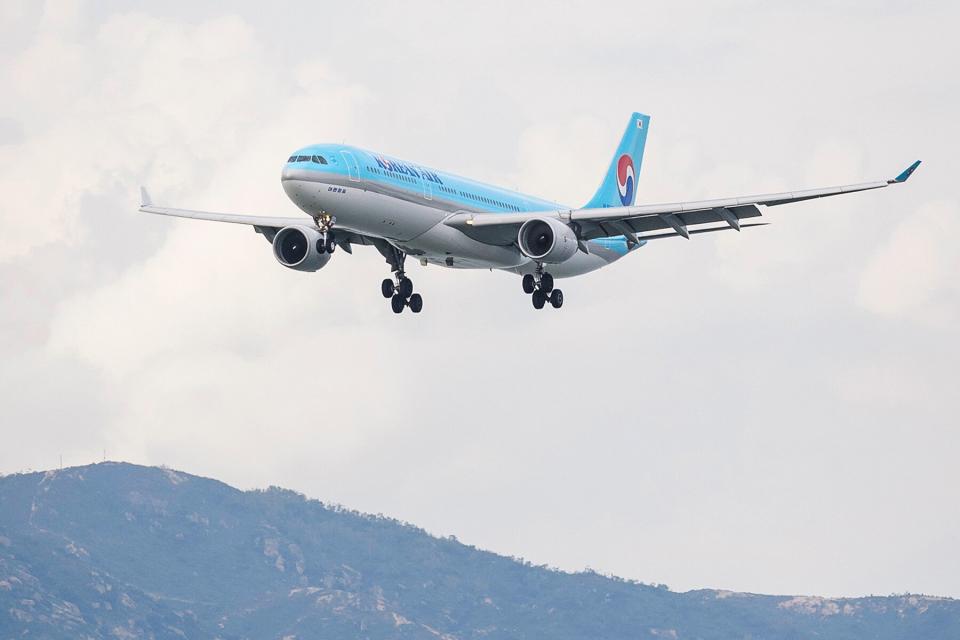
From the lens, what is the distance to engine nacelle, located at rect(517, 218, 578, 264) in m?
77.4

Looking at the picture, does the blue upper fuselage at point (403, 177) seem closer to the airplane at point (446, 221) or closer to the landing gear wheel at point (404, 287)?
the airplane at point (446, 221)

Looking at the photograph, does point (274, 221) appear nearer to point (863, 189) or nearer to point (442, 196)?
point (442, 196)

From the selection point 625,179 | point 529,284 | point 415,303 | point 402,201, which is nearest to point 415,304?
point 415,303

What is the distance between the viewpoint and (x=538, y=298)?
8369 cm

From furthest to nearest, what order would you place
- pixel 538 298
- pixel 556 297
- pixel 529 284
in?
pixel 556 297 → pixel 538 298 → pixel 529 284

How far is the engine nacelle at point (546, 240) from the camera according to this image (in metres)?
77.4

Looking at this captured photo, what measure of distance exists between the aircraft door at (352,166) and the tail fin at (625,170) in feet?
85.9

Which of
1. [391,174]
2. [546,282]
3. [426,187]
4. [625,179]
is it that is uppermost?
[625,179]

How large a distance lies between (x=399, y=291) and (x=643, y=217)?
1208 cm

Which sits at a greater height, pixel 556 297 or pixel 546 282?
pixel 546 282

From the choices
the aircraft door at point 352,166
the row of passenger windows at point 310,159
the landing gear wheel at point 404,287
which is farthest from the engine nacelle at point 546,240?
the row of passenger windows at point 310,159

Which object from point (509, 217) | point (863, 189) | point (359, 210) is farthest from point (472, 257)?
point (863, 189)

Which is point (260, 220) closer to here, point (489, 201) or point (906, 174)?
point (489, 201)

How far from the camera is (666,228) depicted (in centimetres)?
8031
